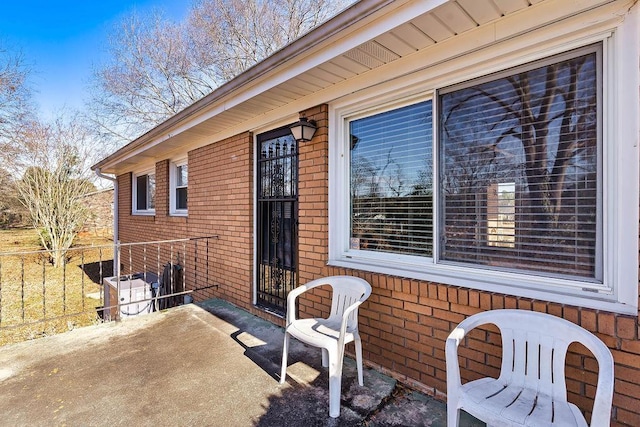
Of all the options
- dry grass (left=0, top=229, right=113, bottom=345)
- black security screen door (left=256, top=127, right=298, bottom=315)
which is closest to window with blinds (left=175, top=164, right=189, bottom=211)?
dry grass (left=0, top=229, right=113, bottom=345)

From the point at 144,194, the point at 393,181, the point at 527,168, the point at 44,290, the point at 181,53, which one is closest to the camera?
the point at 527,168

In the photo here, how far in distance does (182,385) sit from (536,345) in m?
2.47

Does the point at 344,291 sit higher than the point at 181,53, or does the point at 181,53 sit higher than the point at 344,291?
the point at 181,53

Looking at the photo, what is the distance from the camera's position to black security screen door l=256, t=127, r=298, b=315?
3822 mm

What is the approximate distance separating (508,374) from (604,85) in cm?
168

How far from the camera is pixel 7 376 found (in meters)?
2.62

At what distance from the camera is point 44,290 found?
150 inches

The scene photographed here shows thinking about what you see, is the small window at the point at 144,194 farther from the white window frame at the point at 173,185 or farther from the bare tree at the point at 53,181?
the bare tree at the point at 53,181

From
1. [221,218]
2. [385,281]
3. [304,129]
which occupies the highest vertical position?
[304,129]

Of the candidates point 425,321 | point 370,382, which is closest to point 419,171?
point 425,321

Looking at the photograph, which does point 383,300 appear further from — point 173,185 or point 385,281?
point 173,185

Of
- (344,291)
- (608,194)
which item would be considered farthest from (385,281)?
(608,194)

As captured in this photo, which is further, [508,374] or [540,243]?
[540,243]

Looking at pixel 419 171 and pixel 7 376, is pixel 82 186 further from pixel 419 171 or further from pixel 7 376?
pixel 419 171
